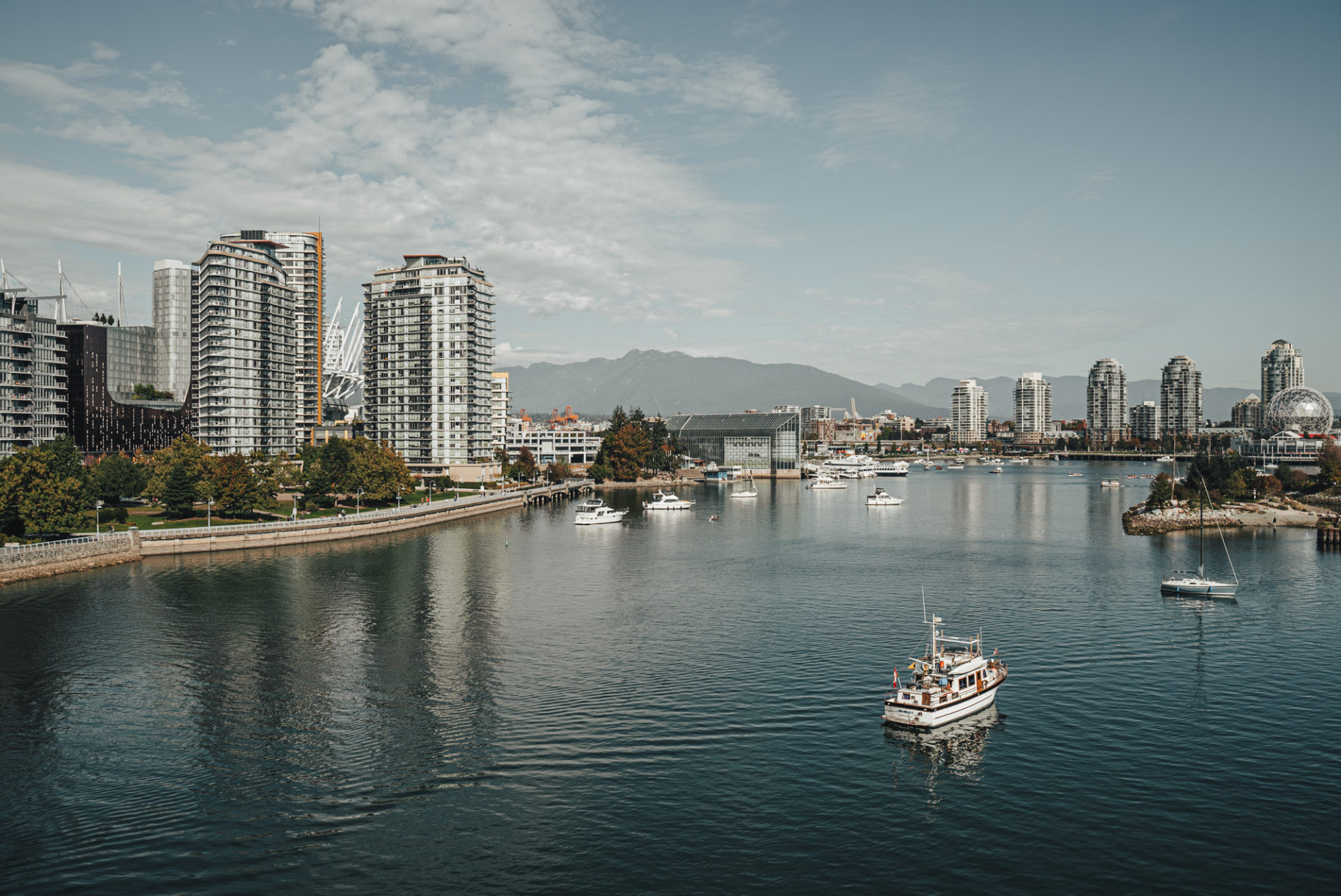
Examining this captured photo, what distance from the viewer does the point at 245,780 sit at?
32562mm

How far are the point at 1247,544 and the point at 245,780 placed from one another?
99689mm

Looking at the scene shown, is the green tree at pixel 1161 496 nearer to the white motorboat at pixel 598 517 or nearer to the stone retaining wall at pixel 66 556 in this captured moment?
the white motorboat at pixel 598 517

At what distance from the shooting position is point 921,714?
38.3 m


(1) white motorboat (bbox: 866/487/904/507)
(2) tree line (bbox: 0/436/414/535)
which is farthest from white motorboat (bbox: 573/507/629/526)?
(1) white motorboat (bbox: 866/487/904/507)

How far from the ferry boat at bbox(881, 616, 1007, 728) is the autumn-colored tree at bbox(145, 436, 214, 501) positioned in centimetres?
8798

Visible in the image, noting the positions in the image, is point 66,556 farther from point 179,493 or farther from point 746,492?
point 746,492

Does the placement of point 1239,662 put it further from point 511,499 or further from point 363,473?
point 511,499

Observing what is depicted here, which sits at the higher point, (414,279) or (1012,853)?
(414,279)

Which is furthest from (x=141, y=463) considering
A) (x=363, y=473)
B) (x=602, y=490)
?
(x=602, y=490)

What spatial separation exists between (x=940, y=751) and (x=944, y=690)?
382 centimetres

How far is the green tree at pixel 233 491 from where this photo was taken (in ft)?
326

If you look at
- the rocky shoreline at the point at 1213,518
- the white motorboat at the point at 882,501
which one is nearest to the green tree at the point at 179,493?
the white motorboat at the point at 882,501

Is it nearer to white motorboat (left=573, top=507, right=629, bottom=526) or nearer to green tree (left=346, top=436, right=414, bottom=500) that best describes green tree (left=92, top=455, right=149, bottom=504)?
green tree (left=346, top=436, right=414, bottom=500)

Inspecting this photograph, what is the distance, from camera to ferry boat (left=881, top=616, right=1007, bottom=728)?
126 ft
